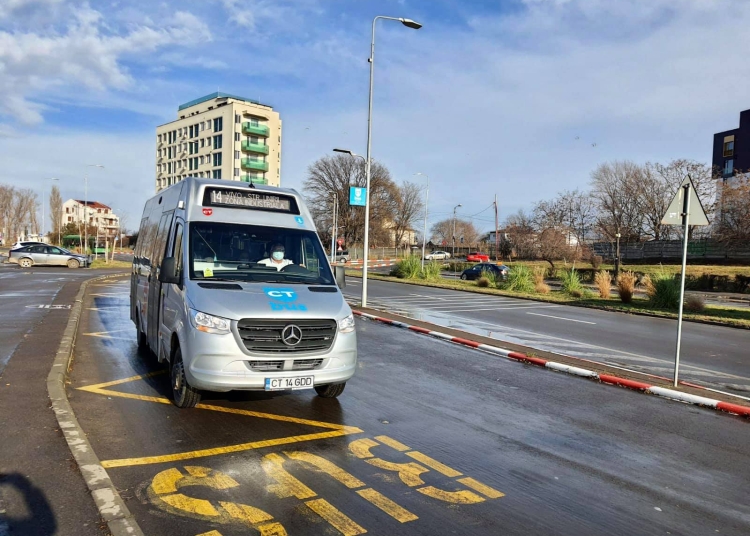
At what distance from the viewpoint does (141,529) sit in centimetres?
366

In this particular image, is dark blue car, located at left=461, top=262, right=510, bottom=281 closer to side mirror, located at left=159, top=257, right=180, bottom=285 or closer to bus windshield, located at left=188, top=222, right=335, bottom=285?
bus windshield, located at left=188, top=222, right=335, bottom=285

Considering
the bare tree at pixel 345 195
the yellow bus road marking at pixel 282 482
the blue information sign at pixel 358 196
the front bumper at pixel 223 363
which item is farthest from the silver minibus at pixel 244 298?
the bare tree at pixel 345 195

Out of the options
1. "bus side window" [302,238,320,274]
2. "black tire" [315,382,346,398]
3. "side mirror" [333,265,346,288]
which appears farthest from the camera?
"side mirror" [333,265,346,288]

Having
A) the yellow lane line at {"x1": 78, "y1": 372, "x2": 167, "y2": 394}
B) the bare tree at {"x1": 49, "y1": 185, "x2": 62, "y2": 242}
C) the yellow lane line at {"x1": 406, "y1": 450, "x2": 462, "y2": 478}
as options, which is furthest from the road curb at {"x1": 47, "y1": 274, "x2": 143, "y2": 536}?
the bare tree at {"x1": 49, "y1": 185, "x2": 62, "y2": 242}

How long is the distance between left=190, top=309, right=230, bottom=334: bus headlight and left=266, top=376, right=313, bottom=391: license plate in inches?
27.0

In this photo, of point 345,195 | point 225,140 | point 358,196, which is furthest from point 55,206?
point 358,196

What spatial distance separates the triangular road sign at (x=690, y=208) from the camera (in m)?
8.63

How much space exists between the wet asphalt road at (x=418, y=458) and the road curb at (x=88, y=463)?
0.36ft

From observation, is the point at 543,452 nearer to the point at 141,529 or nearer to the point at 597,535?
the point at 597,535

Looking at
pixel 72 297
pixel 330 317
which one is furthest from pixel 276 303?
pixel 72 297

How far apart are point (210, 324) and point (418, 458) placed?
2.39m

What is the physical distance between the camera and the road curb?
3.70 metres

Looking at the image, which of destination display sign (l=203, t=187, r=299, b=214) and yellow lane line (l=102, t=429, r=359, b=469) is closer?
yellow lane line (l=102, t=429, r=359, b=469)

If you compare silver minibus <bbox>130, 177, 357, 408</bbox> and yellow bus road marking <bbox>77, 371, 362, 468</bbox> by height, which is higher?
silver minibus <bbox>130, 177, 357, 408</bbox>
